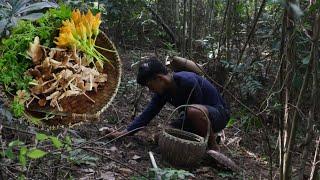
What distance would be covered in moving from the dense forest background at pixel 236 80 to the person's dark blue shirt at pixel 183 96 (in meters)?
0.20

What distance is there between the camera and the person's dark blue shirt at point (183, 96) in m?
3.47

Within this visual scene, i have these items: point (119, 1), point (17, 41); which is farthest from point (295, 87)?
point (119, 1)

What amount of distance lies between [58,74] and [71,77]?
6 centimetres

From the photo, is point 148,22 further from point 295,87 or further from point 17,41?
point 17,41

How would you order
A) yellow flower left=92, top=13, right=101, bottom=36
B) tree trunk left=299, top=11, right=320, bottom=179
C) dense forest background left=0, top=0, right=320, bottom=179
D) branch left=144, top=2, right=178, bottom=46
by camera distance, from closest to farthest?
tree trunk left=299, top=11, right=320, bottom=179 → dense forest background left=0, top=0, right=320, bottom=179 → yellow flower left=92, top=13, right=101, bottom=36 → branch left=144, top=2, right=178, bottom=46

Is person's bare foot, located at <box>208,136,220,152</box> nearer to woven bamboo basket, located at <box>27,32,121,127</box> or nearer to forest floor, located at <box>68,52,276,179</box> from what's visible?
forest floor, located at <box>68,52,276,179</box>

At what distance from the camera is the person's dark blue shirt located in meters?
3.47

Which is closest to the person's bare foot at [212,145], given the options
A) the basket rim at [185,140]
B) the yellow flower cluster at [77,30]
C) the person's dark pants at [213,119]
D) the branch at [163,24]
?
the person's dark pants at [213,119]

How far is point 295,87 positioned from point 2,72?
1.71 meters

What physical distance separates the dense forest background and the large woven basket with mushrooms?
13 centimetres

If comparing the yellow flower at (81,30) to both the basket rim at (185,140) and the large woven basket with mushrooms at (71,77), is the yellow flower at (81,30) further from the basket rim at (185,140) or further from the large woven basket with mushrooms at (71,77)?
the basket rim at (185,140)

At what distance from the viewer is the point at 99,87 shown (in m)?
2.25

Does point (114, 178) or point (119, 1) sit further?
point (119, 1)

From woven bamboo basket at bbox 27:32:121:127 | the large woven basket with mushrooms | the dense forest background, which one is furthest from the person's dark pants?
the large woven basket with mushrooms
